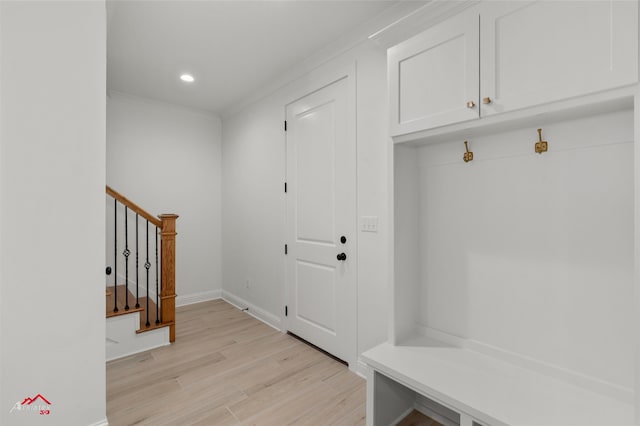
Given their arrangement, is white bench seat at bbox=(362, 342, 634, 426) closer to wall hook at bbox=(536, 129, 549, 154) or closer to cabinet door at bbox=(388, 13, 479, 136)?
wall hook at bbox=(536, 129, 549, 154)

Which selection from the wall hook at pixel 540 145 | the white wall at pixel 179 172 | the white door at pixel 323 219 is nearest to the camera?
the wall hook at pixel 540 145

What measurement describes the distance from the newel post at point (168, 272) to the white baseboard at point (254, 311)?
0.93m

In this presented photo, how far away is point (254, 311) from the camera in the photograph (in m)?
3.66

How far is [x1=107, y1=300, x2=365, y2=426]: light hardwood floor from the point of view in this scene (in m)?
1.88

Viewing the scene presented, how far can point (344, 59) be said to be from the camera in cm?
247

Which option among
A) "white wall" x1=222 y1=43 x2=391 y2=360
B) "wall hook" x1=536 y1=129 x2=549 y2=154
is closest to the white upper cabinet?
"wall hook" x1=536 y1=129 x2=549 y2=154

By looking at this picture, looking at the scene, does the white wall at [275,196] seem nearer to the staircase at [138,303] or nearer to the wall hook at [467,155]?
the wall hook at [467,155]

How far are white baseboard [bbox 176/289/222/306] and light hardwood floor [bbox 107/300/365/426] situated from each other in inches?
41.9
